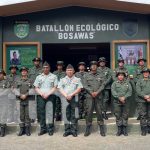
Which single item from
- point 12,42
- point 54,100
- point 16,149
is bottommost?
point 16,149

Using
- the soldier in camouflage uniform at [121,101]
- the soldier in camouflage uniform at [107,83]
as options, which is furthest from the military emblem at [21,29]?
the soldier in camouflage uniform at [121,101]

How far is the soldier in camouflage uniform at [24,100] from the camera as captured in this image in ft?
31.7

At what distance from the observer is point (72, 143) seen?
344 inches

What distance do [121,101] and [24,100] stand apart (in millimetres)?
2451

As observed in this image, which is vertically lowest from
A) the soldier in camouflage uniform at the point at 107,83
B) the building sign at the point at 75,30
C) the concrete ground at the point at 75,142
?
the concrete ground at the point at 75,142

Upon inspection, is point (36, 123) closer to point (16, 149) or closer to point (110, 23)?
point (16, 149)

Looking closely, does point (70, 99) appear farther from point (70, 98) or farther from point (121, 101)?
point (121, 101)

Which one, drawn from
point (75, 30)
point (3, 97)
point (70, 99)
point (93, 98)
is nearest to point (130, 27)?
point (75, 30)

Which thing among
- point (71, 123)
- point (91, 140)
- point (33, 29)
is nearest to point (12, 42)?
point (33, 29)

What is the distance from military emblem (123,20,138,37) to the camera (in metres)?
11.9

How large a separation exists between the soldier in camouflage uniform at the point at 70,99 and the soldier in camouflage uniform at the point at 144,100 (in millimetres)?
1508

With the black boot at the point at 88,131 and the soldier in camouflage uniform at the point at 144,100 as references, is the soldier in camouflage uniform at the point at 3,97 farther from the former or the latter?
the soldier in camouflage uniform at the point at 144,100

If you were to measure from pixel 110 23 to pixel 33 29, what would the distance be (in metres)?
2.44

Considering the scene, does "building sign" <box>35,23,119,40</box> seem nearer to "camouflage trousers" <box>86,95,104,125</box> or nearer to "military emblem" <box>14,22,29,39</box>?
"military emblem" <box>14,22,29,39</box>
